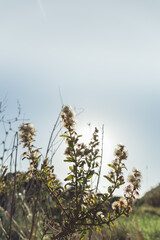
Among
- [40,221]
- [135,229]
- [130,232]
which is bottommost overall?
[135,229]

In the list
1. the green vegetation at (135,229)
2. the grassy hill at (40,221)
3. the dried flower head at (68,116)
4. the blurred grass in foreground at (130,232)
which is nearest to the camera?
the dried flower head at (68,116)

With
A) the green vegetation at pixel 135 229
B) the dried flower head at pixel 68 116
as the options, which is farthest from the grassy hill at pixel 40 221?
the dried flower head at pixel 68 116

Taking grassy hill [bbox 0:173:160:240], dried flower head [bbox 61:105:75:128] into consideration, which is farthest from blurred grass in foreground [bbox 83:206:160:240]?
dried flower head [bbox 61:105:75:128]

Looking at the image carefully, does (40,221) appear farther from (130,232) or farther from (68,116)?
(68,116)

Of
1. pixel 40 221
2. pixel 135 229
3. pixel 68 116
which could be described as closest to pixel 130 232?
pixel 135 229

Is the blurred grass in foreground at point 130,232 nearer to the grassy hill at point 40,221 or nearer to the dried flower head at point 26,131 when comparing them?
the grassy hill at point 40,221

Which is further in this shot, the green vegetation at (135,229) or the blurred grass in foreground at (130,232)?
the green vegetation at (135,229)

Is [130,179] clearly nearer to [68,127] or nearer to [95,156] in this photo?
[95,156]

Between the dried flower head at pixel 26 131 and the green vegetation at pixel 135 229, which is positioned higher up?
the dried flower head at pixel 26 131

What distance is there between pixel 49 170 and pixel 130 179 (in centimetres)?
55

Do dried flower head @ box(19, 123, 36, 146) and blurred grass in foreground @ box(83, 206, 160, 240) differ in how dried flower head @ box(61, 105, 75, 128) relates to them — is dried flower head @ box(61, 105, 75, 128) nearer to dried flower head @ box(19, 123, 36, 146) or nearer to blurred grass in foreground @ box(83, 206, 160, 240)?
dried flower head @ box(19, 123, 36, 146)

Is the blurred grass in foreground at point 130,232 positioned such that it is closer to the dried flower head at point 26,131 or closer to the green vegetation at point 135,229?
the green vegetation at point 135,229

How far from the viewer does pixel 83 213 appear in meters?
1.40

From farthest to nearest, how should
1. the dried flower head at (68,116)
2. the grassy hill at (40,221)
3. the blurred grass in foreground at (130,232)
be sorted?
the blurred grass in foreground at (130,232)
the grassy hill at (40,221)
the dried flower head at (68,116)
